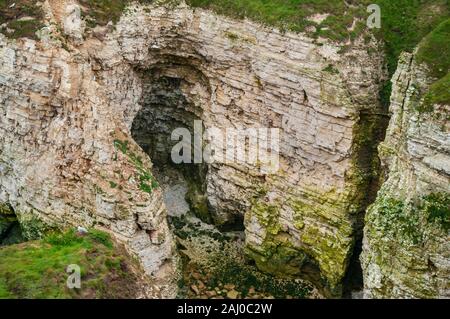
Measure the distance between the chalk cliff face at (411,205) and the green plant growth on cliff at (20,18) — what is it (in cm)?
2079

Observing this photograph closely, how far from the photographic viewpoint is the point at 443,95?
31.2 m

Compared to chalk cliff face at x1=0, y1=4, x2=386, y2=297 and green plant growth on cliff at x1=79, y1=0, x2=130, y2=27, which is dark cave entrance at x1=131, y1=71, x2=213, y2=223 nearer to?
chalk cliff face at x1=0, y1=4, x2=386, y2=297

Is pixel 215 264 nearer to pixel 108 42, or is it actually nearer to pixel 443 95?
pixel 108 42

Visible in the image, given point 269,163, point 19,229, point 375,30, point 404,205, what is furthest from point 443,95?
point 19,229

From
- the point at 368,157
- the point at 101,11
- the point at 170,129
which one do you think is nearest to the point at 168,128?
the point at 170,129

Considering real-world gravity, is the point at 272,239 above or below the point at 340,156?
below

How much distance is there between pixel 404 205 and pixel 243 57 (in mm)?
13596

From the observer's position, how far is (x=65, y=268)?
1162 inches

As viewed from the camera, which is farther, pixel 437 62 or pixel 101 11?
pixel 101 11

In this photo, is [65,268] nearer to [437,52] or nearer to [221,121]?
[221,121]

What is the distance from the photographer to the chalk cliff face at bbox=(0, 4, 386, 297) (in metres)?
37.2

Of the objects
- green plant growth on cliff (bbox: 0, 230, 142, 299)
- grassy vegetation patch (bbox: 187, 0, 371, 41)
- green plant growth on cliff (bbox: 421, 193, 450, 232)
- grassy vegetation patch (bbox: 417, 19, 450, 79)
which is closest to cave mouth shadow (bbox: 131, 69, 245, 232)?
grassy vegetation patch (bbox: 187, 0, 371, 41)

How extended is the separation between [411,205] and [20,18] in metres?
24.7
